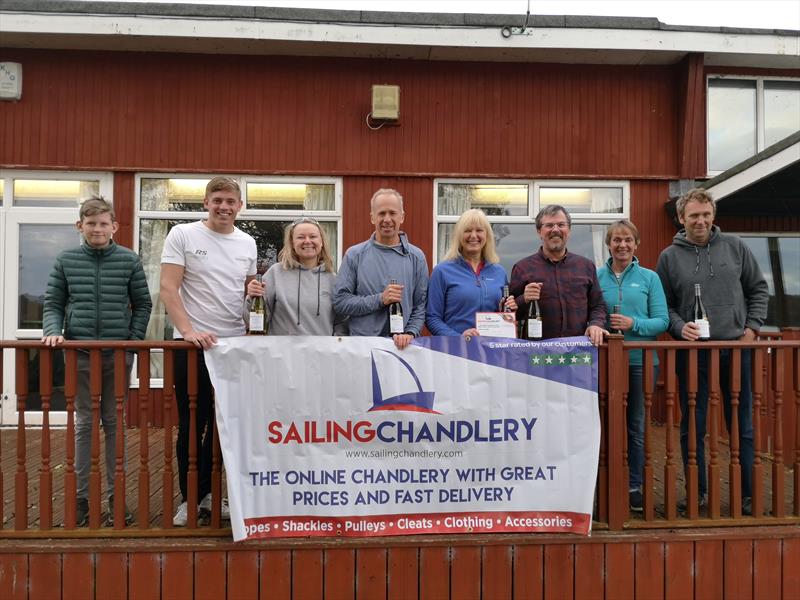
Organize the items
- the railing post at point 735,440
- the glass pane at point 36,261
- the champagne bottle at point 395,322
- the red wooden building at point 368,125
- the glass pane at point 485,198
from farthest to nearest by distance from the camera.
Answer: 1. the glass pane at point 485,198
2. the glass pane at point 36,261
3. the red wooden building at point 368,125
4. the railing post at point 735,440
5. the champagne bottle at point 395,322

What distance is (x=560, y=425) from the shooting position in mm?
3033

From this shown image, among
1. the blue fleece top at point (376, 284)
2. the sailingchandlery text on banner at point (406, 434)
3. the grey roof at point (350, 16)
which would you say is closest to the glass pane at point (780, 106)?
the grey roof at point (350, 16)

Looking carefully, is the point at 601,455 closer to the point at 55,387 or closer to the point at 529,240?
the point at 529,240

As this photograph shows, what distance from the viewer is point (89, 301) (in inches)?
126

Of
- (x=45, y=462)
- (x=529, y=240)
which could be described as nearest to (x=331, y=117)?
(x=529, y=240)

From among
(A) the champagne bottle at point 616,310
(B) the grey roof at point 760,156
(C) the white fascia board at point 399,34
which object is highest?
(C) the white fascia board at point 399,34

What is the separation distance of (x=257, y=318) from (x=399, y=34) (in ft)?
13.3

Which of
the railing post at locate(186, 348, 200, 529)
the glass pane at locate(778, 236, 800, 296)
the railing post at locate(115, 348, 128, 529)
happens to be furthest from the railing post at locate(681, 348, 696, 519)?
the glass pane at locate(778, 236, 800, 296)

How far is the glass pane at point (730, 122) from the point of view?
638 cm

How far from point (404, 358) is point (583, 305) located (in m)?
1.12

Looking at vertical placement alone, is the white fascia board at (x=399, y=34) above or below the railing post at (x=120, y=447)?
above

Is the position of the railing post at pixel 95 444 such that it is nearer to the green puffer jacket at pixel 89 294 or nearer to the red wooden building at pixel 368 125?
the green puffer jacket at pixel 89 294

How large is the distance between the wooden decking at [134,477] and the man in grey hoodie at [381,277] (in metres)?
1.20

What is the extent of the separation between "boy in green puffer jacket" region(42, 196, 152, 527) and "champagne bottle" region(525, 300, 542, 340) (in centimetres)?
226
